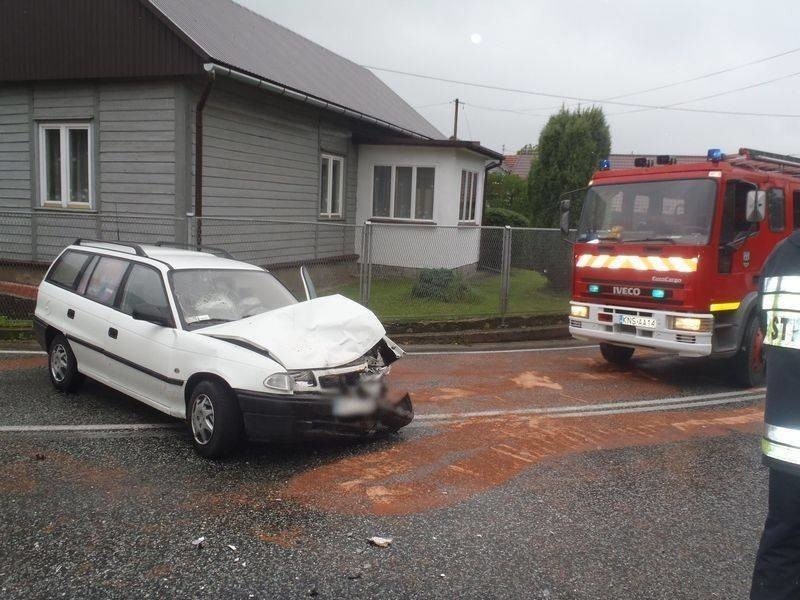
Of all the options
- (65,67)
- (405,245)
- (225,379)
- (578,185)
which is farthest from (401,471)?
(578,185)

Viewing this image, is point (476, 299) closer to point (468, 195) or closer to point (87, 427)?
point (468, 195)

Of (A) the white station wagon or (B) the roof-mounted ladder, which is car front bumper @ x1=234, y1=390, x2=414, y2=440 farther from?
(B) the roof-mounted ladder

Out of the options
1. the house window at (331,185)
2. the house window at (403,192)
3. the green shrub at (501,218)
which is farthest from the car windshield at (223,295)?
the green shrub at (501,218)

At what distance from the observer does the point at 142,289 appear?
609 centimetres

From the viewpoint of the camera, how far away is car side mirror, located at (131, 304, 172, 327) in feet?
18.4

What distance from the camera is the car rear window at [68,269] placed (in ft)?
22.6

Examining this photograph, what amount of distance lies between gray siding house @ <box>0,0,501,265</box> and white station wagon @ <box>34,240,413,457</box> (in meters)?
3.64

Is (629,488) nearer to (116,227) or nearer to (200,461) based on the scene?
(200,461)

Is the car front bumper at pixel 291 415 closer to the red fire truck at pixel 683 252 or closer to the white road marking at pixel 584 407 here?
the white road marking at pixel 584 407

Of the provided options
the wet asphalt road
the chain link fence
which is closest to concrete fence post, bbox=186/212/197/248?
the chain link fence

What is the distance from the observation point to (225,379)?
16.5 feet

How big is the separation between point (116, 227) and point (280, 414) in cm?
812

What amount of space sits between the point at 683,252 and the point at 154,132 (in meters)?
8.60

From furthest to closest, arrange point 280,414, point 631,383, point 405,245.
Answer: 1. point 405,245
2. point 631,383
3. point 280,414
